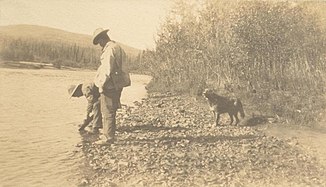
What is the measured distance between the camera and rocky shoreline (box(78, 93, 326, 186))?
102 inches

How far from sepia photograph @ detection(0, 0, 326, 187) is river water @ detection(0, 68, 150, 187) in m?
0.01

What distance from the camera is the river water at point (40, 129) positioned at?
2627mm

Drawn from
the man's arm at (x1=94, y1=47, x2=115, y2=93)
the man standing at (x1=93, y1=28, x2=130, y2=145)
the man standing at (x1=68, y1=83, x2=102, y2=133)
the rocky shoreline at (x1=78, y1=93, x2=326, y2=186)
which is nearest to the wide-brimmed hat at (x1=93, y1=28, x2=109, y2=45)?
the man standing at (x1=93, y1=28, x2=130, y2=145)

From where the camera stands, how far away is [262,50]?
452 centimetres

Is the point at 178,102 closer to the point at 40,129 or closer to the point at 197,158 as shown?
the point at 40,129

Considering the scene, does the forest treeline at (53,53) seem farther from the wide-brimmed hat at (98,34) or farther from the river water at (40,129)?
the wide-brimmed hat at (98,34)

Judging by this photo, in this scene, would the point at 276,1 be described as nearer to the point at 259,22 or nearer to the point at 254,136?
the point at 259,22

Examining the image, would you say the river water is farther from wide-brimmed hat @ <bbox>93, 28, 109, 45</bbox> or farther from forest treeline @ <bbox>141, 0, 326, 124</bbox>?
forest treeline @ <bbox>141, 0, 326, 124</bbox>

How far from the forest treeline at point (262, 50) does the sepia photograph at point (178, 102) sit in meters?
→ 0.01

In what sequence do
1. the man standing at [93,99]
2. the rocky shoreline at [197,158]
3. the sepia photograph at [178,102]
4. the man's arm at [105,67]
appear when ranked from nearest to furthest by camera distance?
the rocky shoreline at [197,158]
the sepia photograph at [178,102]
the man's arm at [105,67]
the man standing at [93,99]

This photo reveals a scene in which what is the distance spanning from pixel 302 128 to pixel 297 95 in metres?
0.65

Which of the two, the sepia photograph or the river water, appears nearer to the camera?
the river water

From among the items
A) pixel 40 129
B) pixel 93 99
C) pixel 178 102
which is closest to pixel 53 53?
pixel 178 102

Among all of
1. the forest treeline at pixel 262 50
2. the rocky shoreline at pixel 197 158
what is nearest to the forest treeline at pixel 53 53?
the forest treeline at pixel 262 50
